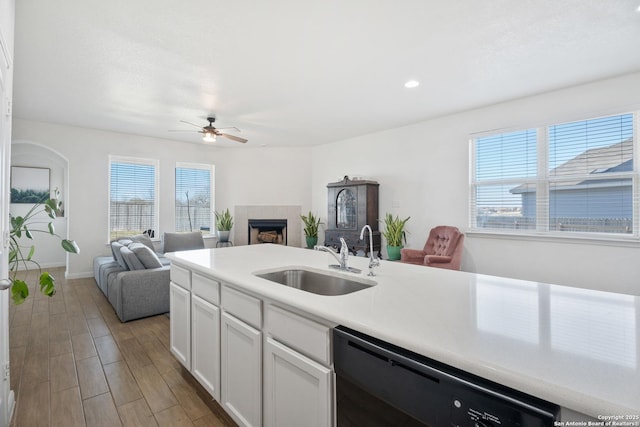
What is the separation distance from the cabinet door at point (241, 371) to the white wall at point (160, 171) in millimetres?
5149

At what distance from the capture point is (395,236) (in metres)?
5.04

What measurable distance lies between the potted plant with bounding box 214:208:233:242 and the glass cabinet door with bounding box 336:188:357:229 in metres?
2.54

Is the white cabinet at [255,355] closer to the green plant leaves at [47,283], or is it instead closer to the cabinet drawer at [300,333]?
→ the cabinet drawer at [300,333]

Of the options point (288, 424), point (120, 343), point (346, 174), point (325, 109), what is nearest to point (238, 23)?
point (325, 109)

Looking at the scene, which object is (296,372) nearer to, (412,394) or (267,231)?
(412,394)

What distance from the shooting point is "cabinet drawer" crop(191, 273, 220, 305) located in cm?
182

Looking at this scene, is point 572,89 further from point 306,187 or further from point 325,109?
point 306,187

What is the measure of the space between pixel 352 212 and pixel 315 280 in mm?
3849

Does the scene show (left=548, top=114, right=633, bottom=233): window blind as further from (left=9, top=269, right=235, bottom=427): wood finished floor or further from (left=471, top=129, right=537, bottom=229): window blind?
(left=9, top=269, right=235, bottom=427): wood finished floor

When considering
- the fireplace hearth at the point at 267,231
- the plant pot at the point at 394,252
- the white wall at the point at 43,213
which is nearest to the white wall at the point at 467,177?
the plant pot at the point at 394,252

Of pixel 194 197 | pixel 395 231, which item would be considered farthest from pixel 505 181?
pixel 194 197

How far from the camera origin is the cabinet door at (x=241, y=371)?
4.85 ft

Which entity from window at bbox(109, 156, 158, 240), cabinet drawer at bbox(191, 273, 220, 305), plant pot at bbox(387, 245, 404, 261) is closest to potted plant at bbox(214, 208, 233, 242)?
window at bbox(109, 156, 158, 240)

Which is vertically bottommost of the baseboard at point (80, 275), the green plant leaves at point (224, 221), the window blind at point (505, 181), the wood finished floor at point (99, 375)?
the wood finished floor at point (99, 375)
